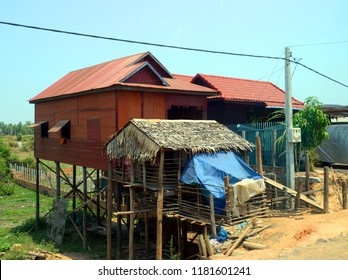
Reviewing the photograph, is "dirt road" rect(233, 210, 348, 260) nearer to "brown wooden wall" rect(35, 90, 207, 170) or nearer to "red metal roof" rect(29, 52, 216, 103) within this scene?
"brown wooden wall" rect(35, 90, 207, 170)

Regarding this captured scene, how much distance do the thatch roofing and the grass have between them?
5528 millimetres

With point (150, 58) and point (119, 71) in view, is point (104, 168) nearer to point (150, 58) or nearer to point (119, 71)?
point (119, 71)

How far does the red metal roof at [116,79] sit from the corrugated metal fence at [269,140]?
296 centimetres

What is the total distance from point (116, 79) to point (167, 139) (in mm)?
3931

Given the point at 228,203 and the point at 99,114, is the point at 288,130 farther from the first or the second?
the point at 99,114

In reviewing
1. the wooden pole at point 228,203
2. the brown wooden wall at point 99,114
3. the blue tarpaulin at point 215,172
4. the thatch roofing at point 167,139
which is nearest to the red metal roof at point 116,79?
the brown wooden wall at point 99,114

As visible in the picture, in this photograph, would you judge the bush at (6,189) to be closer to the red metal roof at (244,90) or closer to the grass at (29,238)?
the grass at (29,238)

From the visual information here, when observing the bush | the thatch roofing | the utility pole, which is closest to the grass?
the bush

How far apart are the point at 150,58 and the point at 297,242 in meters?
10.2

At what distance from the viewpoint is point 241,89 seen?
76.2ft

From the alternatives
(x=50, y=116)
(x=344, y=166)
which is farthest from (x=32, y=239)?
(x=344, y=166)

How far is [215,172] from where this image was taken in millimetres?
12305

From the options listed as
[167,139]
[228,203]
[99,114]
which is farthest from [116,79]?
[228,203]

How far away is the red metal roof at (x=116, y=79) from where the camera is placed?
15117 mm
